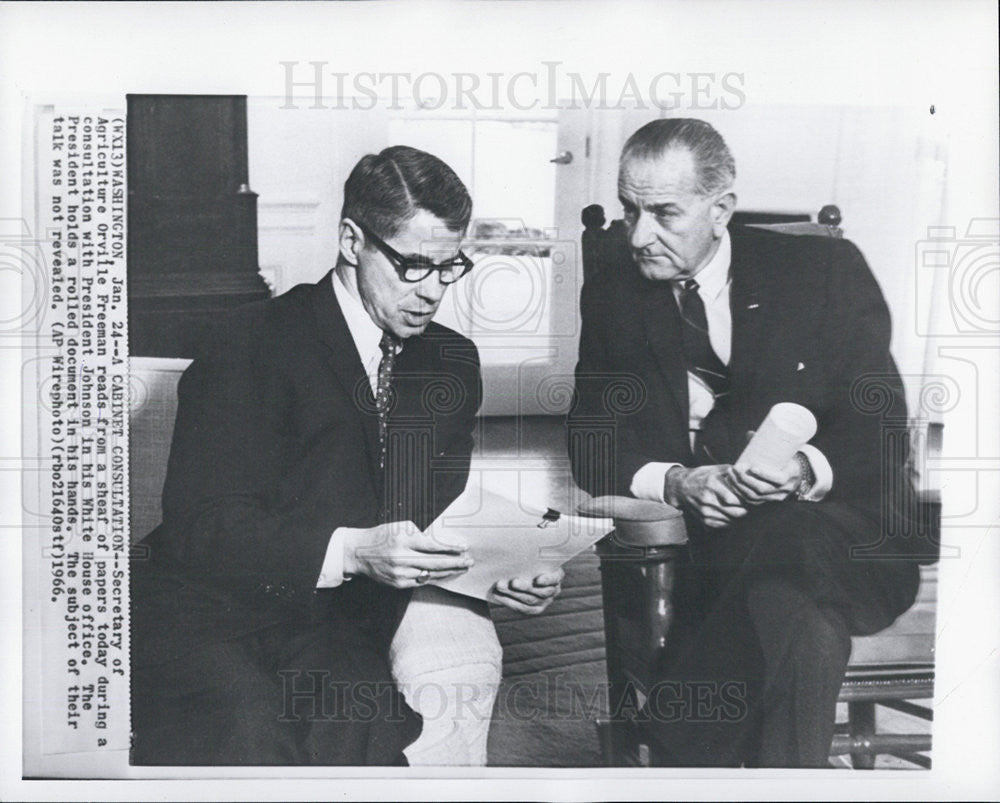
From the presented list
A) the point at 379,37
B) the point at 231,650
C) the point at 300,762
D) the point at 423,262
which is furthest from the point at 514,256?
the point at 300,762

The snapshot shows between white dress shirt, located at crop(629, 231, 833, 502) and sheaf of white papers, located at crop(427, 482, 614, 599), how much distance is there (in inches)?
6.3

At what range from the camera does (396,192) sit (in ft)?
9.36

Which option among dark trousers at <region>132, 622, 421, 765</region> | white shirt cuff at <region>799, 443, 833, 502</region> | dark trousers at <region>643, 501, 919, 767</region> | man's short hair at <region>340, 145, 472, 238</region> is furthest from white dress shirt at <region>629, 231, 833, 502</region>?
dark trousers at <region>132, 622, 421, 765</region>

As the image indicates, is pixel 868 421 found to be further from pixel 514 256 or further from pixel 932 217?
pixel 514 256

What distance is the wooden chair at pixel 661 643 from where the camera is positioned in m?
2.89

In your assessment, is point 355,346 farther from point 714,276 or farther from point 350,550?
point 714,276

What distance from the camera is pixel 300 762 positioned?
2.94m

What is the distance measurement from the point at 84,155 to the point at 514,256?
124cm

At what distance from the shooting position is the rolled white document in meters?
2.89

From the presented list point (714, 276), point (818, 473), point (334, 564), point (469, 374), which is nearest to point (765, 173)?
point (714, 276)

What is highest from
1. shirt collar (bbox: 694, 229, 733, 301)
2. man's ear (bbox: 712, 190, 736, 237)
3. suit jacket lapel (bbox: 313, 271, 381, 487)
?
man's ear (bbox: 712, 190, 736, 237)

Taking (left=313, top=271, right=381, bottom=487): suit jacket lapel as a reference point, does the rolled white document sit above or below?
below

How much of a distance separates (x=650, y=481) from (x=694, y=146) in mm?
940

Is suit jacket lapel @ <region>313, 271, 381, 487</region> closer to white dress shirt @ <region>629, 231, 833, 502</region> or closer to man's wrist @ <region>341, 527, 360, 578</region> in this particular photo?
man's wrist @ <region>341, 527, 360, 578</region>
